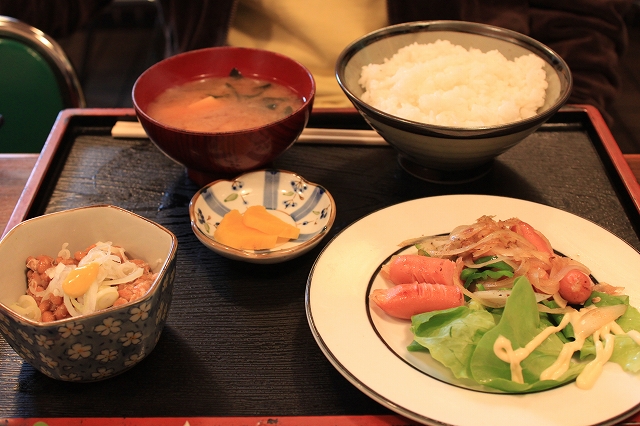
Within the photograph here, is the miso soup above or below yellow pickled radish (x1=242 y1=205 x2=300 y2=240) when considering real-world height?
above

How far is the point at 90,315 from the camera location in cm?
99

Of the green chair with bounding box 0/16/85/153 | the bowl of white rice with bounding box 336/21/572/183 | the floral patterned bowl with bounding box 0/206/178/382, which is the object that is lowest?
the green chair with bounding box 0/16/85/153

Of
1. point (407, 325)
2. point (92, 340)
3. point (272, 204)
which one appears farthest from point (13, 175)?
point (407, 325)

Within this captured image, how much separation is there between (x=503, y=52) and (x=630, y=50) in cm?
347

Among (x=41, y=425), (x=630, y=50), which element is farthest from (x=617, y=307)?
(x=630, y=50)

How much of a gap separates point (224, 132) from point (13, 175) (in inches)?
30.2

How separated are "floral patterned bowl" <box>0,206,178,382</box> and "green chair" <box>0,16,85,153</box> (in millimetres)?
1308

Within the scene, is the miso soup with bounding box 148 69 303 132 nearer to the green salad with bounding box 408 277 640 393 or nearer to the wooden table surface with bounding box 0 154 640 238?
the wooden table surface with bounding box 0 154 640 238

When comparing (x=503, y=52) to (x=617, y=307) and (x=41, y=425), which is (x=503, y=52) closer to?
(x=617, y=307)

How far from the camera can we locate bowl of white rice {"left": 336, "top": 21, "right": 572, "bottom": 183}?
1523 millimetres

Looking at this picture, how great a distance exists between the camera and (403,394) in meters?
1.02

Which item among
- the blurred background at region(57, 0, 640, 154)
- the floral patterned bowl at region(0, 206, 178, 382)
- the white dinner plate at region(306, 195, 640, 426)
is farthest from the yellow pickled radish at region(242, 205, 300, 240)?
the blurred background at region(57, 0, 640, 154)

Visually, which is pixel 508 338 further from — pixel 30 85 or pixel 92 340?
pixel 30 85

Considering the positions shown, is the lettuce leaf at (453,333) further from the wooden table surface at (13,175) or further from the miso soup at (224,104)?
the wooden table surface at (13,175)
